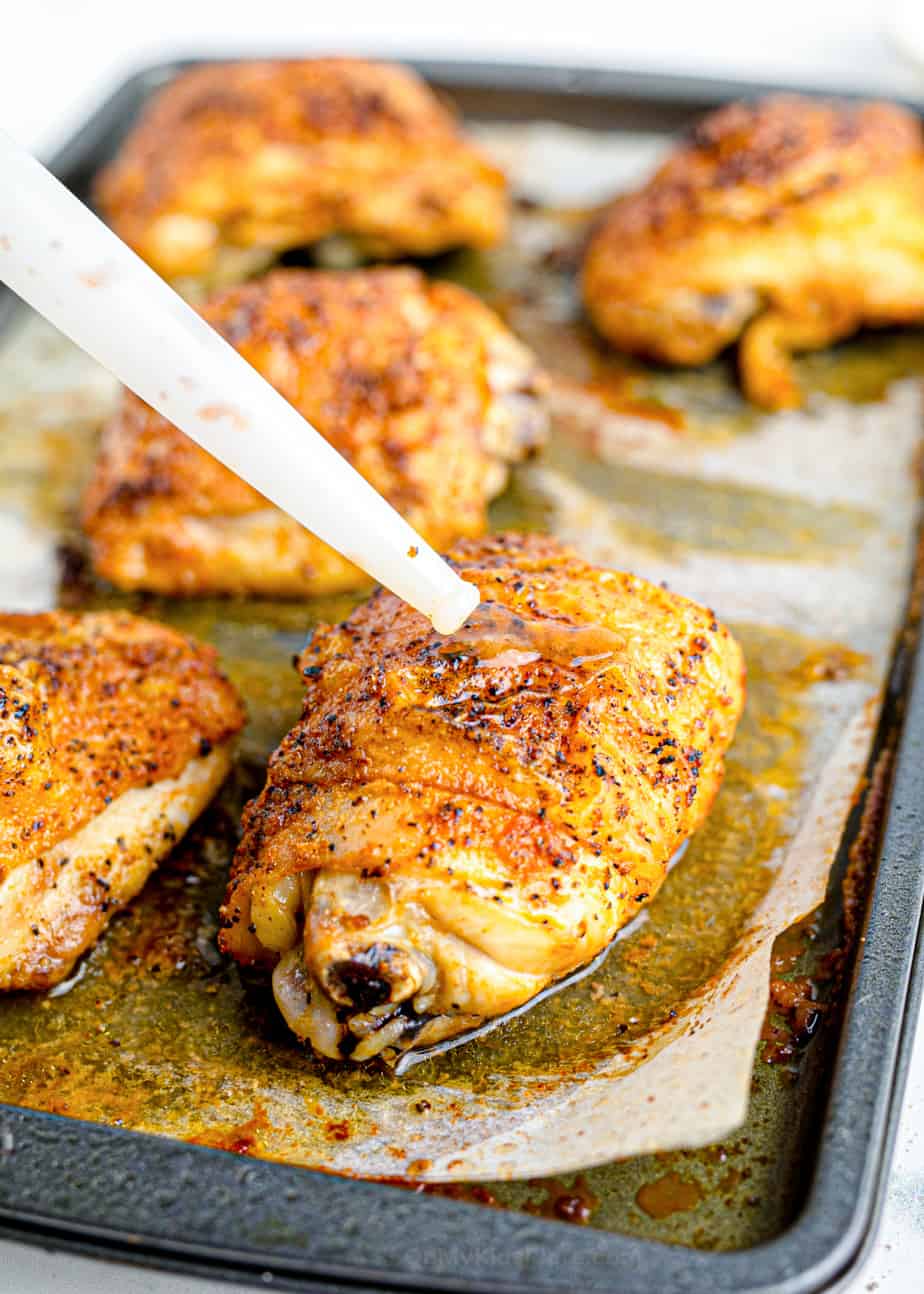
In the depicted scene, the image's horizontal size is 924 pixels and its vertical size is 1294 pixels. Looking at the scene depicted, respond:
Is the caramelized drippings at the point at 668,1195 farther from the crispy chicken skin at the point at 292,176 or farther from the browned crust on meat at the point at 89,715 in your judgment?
the crispy chicken skin at the point at 292,176

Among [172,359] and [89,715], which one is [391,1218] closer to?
[89,715]

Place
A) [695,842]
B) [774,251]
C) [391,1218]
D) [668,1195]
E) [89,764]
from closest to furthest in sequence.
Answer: [391,1218] → [668,1195] → [89,764] → [695,842] → [774,251]

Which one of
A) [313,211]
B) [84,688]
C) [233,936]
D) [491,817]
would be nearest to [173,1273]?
[233,936]

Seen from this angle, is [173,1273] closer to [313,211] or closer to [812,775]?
[812,775]

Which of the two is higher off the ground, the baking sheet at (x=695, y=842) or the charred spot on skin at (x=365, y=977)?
the charred spot on skin at (x=365, y=977)

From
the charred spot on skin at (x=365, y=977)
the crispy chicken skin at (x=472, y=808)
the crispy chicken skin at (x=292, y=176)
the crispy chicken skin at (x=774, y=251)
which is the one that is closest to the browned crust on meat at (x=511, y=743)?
the crispy chicken skin at (x=472, y=808)

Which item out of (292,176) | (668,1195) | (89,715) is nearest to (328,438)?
(89,715)

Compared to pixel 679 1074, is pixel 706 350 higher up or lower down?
lower down
